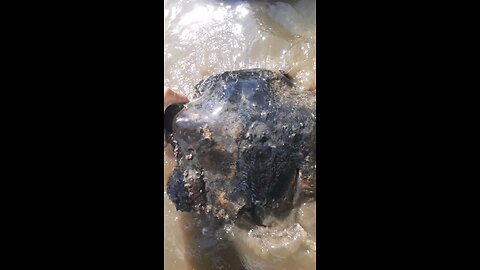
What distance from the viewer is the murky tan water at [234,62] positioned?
138 inches

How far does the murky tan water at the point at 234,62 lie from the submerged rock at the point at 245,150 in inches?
11.7

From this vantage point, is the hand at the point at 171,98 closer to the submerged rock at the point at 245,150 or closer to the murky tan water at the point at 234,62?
the submerged rock at the point at 245,150

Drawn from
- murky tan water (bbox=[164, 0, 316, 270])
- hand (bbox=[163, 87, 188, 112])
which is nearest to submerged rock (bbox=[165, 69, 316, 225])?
hand (bbox=[163, 87, 188, 112])

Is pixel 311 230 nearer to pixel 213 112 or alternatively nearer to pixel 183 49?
pixel 213 112

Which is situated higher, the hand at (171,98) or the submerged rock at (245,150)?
the hand at (171,98)

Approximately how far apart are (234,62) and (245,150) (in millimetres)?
1105

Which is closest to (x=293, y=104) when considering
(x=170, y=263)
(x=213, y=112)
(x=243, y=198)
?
(x=213, y=112)

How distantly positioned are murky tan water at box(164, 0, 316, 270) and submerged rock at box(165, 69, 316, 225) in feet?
A: 0.97

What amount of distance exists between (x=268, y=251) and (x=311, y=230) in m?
0.41

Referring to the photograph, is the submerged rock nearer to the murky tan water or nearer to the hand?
the hand

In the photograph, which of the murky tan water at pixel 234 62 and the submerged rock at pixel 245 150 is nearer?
the submerged rock at pixel 245 150

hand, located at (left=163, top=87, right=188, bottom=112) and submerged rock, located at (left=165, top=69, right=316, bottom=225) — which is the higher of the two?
hand, located at (left=163, top=87, right=188, bottom=112)

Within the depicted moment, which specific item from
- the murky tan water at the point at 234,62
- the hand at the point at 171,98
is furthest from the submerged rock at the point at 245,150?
the murky tan water at the point at 234,62

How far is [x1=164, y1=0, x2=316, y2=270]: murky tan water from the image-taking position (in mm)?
3510
